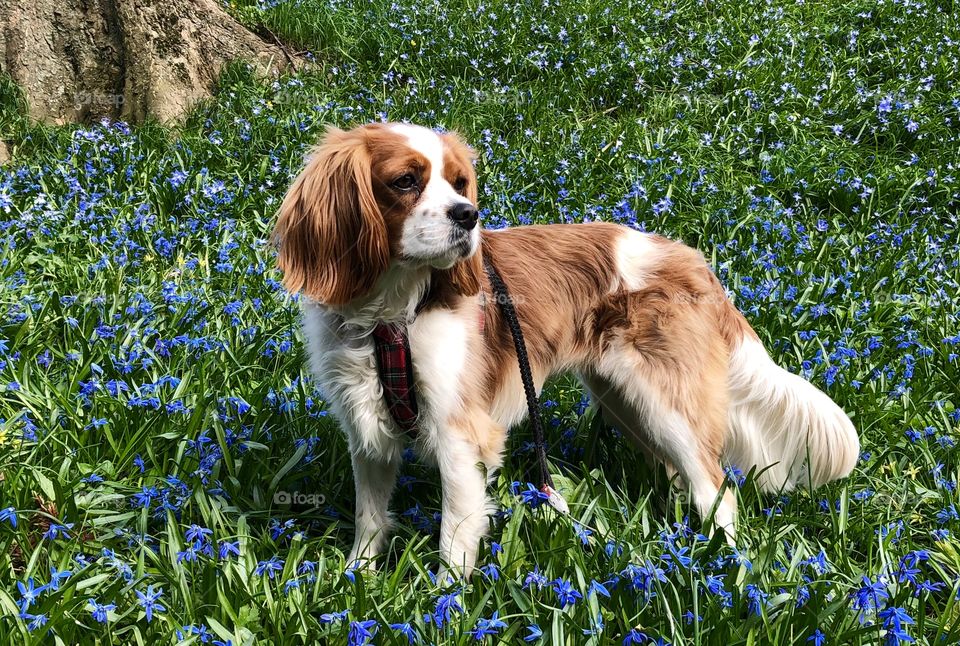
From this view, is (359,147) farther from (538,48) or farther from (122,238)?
(538,48)

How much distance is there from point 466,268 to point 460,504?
0.84m

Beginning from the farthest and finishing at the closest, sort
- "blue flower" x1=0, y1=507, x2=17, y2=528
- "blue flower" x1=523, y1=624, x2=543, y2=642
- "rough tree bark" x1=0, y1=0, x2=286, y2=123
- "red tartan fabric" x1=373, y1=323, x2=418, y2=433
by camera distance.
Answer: "rough tree bark" x1=0, y1=0, x2=286, y2=123 < "red tartan fabric" x1=373, y1=323, x2=418, y2=433 < "blue flower" x1=0, y1=507, x2=17, y2=528 < "blue flower" x1=523, y1=624, x2=543, y2=642

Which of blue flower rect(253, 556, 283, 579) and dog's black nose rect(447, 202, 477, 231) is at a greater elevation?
dog's black nose rect(447, 202, 477, 231)

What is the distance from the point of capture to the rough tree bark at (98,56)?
21.4 feet

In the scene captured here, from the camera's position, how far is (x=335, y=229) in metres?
2.74

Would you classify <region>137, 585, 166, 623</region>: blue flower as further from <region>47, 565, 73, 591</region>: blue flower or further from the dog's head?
the dog's head

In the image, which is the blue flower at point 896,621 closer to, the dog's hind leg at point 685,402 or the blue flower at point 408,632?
the dog's hind leg at point 685,402

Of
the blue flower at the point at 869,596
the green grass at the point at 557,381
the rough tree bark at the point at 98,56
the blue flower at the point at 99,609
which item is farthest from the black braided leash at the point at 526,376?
the rough tree bark at the point at 98,56

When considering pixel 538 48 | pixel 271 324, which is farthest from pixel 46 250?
Result: pixel 538 48

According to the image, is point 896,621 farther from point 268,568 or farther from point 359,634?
point 268,568

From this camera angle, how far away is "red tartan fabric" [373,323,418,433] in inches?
111

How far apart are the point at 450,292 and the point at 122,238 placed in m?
2.87

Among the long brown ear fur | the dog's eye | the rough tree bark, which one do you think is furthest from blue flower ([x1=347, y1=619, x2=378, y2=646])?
the rough tree bark

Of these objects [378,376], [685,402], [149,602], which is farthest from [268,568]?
[685,402]
